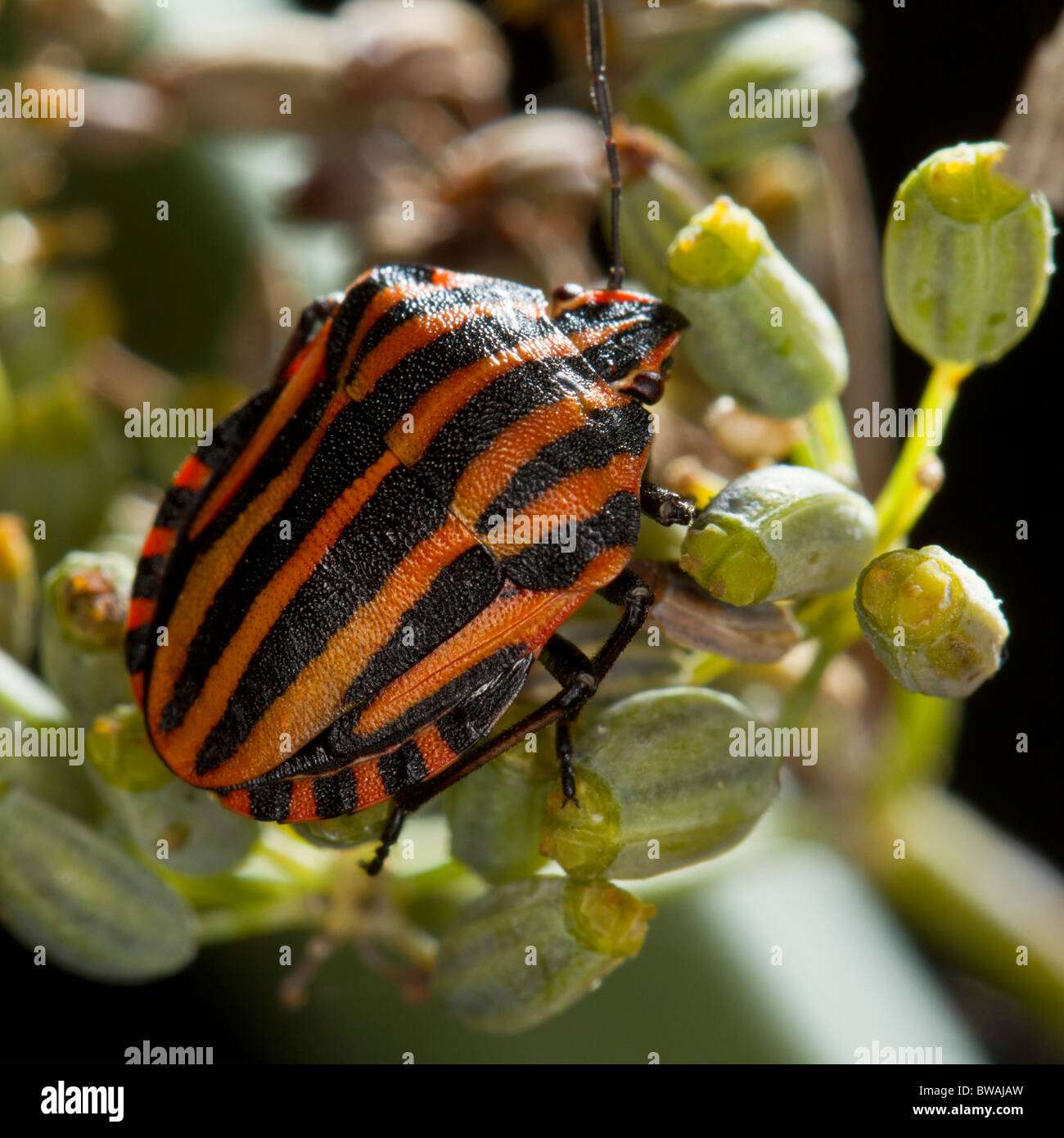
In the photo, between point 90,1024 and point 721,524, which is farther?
point 90,1024

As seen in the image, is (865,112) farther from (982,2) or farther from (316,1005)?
(316,1005)

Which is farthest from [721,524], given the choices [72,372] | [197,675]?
[72,372]

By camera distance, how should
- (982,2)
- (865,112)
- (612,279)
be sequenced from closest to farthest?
(612,279)
(982,2)
(865,112)

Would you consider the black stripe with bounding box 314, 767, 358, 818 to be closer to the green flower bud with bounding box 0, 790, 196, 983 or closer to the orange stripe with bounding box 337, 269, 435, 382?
the green flower bud with bounding box 0, 790, 196, 983

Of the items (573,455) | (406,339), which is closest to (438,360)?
(406,339)

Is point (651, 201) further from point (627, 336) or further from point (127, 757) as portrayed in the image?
point (127, 757)
